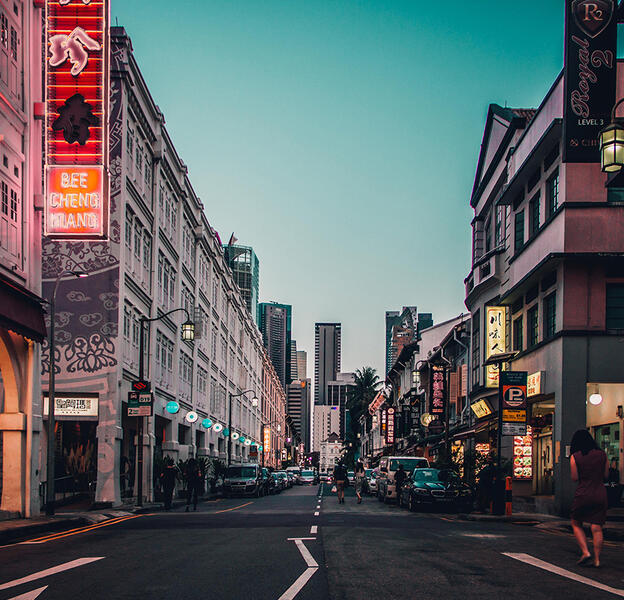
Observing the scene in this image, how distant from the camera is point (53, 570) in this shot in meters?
11.3

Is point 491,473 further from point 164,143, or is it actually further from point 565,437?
point 164,143

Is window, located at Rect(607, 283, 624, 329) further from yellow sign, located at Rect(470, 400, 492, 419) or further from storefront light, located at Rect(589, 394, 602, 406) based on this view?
yellow sign, located at Rect(470, 400, 492, 419)

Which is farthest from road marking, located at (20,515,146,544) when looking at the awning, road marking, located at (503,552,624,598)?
road marking, located at (503,552,624,598)

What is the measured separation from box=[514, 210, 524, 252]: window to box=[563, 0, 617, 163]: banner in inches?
428

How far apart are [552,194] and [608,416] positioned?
8.14 m

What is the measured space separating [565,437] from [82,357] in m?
18.0

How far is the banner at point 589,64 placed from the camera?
23.2 metres

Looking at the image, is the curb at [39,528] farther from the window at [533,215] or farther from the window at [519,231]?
the window at [519,231]

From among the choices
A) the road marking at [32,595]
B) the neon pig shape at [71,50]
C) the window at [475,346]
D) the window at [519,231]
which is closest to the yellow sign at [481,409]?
the window at [475,346]

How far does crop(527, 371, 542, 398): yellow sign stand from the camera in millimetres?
29441

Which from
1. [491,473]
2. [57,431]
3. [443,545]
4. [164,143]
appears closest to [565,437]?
[491,473]

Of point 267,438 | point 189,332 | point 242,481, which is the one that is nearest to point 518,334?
point 189,332

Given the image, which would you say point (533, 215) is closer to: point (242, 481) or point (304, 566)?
point (304, 566)

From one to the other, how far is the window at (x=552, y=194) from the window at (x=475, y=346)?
41.5 ft
